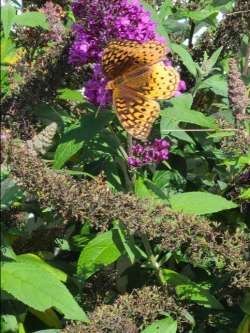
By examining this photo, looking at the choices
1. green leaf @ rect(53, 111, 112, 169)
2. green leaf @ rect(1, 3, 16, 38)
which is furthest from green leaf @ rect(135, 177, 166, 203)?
green leaf @ rect(1, 3, 16, 38)

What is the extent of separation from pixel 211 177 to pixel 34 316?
0.83 m

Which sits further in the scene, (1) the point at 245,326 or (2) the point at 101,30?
(1) the point at 245,326

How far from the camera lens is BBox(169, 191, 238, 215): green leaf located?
1.87m

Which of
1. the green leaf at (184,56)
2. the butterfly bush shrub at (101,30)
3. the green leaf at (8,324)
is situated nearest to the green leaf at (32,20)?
the butterfly bush shrub at (101,30)

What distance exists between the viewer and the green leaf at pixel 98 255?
1858 mm

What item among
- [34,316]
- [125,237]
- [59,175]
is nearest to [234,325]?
[125,237]

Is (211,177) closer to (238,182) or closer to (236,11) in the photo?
(238,182)

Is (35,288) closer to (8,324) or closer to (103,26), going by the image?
(8,324)

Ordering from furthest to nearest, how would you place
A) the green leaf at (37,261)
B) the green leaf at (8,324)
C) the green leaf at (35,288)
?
the green leaf at (8,324), the green leaf at (37,261), the green leaf at (35,288)

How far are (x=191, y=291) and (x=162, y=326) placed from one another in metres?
0.19

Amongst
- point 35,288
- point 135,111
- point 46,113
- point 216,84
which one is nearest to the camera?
point 35,288

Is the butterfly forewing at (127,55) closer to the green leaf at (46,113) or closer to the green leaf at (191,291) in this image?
the green leaf at (46,113)

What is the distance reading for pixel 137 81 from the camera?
179cm

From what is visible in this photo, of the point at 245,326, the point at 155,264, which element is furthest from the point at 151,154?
the point at 245,326
